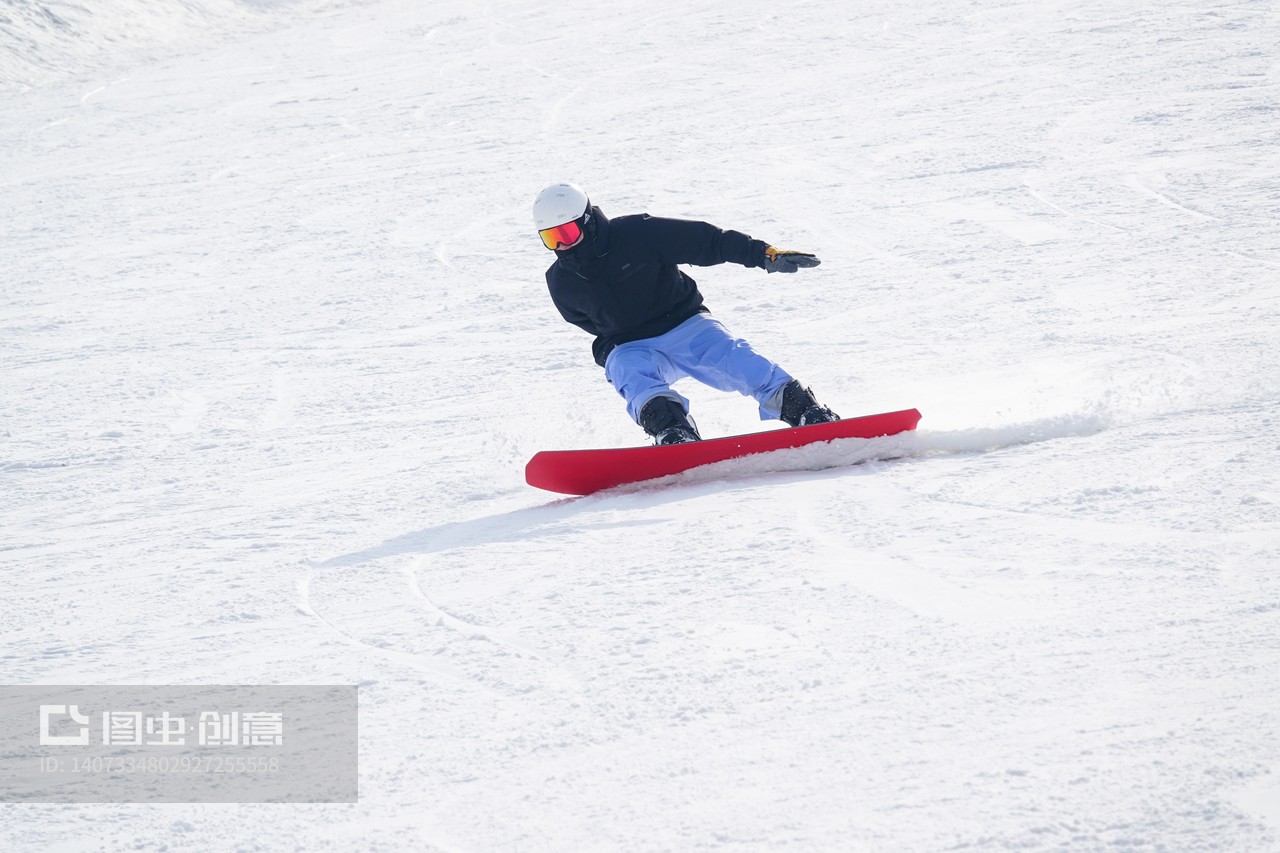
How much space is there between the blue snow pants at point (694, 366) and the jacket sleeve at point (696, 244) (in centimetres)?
30

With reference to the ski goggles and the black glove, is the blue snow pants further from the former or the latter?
the ski goggles

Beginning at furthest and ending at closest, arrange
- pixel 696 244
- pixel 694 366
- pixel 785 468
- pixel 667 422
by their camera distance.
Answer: pixel 694 366
pixel 696 244
pixel 667 422
pixel 785 468

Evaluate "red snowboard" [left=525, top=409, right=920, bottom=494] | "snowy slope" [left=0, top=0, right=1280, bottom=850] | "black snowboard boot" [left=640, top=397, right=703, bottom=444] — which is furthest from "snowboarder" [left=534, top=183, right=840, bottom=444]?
"snowy slope" [left=0, top=0, right=1280, bottom=850]

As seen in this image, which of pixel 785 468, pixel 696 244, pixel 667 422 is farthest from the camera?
pixel 696 244

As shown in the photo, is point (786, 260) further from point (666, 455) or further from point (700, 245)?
point (666, 455)

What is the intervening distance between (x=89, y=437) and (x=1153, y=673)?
5.49 meters

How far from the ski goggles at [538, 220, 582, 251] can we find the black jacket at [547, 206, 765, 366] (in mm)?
44

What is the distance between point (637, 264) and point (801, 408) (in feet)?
3.01

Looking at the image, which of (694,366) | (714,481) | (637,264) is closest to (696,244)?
(637,264)

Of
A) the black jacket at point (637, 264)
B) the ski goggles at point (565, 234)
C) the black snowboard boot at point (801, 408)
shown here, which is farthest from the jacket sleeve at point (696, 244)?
the black snowboard boot at point (801, 408)

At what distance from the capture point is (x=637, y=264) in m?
5.22

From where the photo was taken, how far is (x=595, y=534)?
423 cm

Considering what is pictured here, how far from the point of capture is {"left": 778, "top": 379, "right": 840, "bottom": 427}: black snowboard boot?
5.00m

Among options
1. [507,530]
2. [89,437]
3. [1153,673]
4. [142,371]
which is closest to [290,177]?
[142,371]
